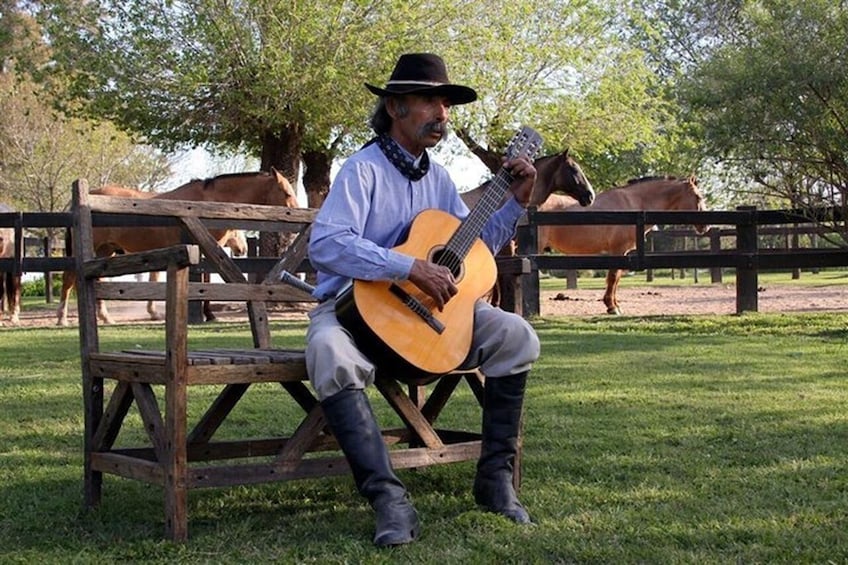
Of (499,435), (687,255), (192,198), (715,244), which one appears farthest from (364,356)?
(715,244)

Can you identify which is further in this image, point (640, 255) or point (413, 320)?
point (640, 255)

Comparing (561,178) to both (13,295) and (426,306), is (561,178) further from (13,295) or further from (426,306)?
(426,306)

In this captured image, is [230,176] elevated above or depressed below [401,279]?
above

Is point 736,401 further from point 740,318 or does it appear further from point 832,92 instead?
point 740,318

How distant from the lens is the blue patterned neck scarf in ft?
14.5

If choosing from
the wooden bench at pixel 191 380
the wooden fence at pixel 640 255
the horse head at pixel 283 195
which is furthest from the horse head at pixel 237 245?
the wooden bench at pixel 191 380

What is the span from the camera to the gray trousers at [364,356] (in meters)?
3.92

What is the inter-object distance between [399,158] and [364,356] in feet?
2.57

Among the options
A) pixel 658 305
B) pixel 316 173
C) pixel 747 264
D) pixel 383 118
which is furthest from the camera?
pixel 316 173

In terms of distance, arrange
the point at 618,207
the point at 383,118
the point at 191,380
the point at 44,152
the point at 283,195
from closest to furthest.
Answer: the point at 191,380, the point at 383,118, the point at 283,195, the point at 618,207, the point at 44,152

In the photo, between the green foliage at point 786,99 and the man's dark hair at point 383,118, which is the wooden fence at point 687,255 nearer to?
the green foliage at point 786,99

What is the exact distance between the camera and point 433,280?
4.04 m

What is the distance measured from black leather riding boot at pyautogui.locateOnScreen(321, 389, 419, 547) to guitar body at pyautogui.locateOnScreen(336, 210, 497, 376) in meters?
0.19

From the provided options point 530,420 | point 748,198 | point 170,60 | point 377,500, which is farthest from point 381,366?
point 748,198
